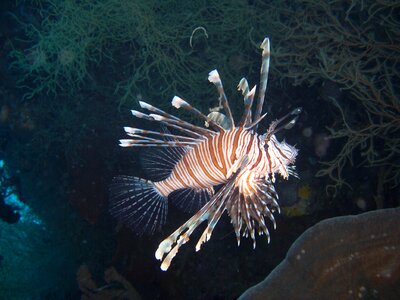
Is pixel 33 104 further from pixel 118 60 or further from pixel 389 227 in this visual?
pixel 389 227

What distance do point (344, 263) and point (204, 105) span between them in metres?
3.63

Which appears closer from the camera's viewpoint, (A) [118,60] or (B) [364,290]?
(B) [364,290]

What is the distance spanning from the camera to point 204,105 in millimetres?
5656

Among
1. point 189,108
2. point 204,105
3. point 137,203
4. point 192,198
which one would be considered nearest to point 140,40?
point 204,105

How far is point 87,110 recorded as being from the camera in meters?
6.27

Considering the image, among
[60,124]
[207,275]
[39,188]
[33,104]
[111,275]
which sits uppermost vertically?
[33,104]

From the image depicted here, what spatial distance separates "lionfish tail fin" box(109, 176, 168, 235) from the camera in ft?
11.1

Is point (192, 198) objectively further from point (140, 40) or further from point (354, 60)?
point (140, 40)

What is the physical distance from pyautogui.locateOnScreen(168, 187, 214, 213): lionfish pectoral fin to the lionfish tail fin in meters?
0.20

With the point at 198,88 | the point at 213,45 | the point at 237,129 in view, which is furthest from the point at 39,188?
the point at 237,129

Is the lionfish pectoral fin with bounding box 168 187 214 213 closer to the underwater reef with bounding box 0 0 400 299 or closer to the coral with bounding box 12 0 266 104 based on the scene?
the underwater reef with bounding box 0 0 400 299

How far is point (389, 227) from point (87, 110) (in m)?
5.39

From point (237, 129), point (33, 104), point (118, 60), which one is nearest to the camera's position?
point (237, 129)

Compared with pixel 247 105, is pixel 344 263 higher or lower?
lower
